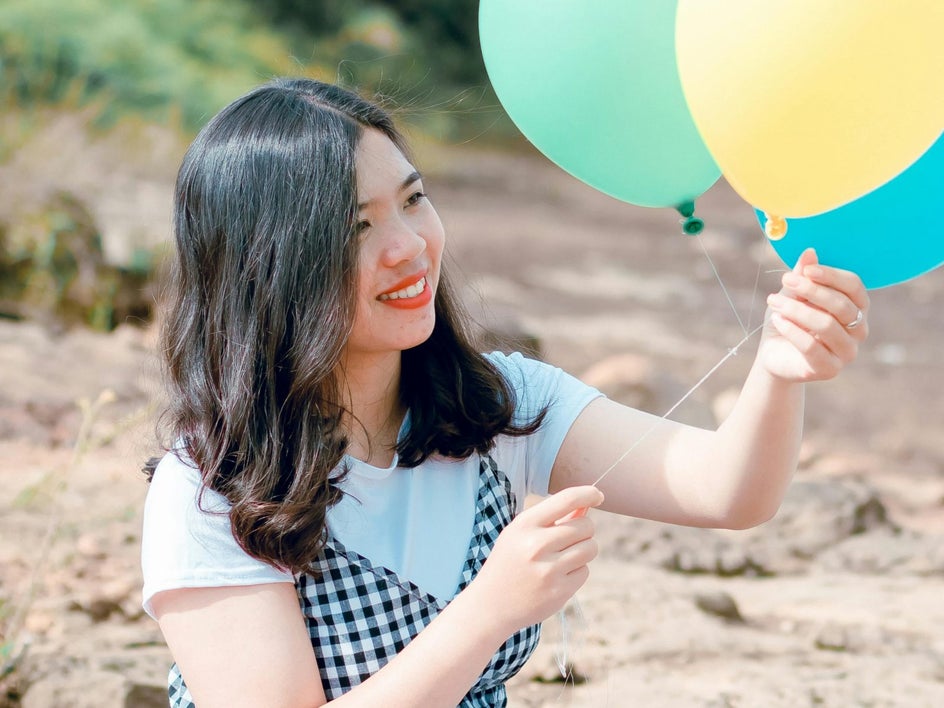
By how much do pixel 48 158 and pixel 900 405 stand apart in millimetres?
4672

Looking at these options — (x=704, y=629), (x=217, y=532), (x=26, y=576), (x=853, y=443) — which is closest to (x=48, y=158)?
(x=26, y=576)

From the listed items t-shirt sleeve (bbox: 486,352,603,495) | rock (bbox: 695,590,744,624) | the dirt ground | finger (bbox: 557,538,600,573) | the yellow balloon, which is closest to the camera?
the yellow balloon

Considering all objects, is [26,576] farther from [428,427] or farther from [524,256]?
[524,256]

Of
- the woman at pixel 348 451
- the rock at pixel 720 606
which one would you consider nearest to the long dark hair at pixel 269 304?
the woman at pixel 348 451

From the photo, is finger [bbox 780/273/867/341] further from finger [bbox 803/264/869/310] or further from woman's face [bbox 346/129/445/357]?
woman's face [bbox 346/129/445/357]

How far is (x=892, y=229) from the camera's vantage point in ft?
5.16

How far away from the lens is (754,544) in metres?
3.54

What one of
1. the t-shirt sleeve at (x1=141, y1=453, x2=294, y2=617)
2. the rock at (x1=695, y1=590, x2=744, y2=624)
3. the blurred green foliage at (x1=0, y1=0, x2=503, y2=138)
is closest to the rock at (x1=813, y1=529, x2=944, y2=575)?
the rock at (x1=695, y1=590, x2=744, y2=624)

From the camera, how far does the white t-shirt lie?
61.5 inches

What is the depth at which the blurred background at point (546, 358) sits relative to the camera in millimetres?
2600

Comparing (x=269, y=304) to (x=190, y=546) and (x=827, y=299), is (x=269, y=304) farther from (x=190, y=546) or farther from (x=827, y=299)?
(x=827, y=299)

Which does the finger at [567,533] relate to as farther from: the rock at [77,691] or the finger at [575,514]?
the rock at [77,691]

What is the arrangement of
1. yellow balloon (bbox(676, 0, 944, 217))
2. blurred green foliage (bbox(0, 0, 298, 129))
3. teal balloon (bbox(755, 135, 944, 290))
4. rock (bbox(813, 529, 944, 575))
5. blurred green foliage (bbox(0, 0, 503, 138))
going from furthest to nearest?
blurred green foliage (bbox(0, 0, 503, 138))
blurred green foliage (bbox(0, 0, 298, 129))
rock (bbox(813, 529, 944, 575))
teal balloon (bbox(755, 135, 944, 290))
yellow balloon (bbox(676, 0, 944, 217))

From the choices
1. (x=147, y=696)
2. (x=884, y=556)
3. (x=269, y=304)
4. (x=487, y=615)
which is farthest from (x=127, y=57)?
(x=487, y=615)
